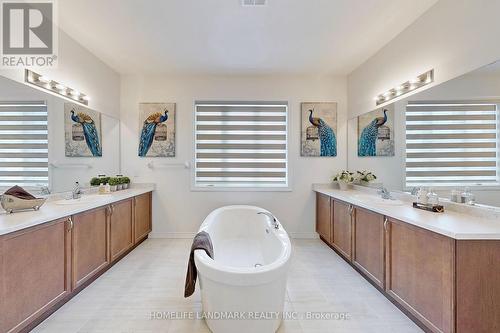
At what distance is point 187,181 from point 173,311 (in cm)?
219

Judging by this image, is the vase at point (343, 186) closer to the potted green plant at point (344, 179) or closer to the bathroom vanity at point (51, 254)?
the potted green plant at point (344, 179)

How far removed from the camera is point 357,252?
2.74 meters

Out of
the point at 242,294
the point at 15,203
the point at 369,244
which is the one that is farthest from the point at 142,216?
the point at 369,244

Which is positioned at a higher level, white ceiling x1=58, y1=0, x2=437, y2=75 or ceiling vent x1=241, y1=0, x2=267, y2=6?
white ceiling x1=58, y1=0, x2=437, y2=75

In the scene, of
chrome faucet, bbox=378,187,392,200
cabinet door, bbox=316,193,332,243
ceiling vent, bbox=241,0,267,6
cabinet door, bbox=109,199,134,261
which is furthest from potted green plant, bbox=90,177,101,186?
chrome faucet, bbox=378,187,392,200

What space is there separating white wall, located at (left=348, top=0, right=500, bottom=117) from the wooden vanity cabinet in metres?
1.60

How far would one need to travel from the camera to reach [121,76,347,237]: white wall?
3.93 meters

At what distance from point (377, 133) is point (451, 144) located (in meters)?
1.01

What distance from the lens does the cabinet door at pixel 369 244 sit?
229cm

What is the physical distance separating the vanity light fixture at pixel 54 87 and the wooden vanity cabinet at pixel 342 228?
11.9 feet

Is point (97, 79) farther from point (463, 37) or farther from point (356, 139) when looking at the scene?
point (463, 37)

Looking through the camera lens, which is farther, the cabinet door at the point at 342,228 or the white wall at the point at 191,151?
the white wall at the point at 191,151

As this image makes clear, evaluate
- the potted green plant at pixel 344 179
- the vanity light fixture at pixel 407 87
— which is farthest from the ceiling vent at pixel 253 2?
the potted green plant at pixel 344 179

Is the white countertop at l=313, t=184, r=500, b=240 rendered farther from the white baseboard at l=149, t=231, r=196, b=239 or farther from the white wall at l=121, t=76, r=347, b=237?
the white baseboard at l=149, t=231, r=196, b=239
